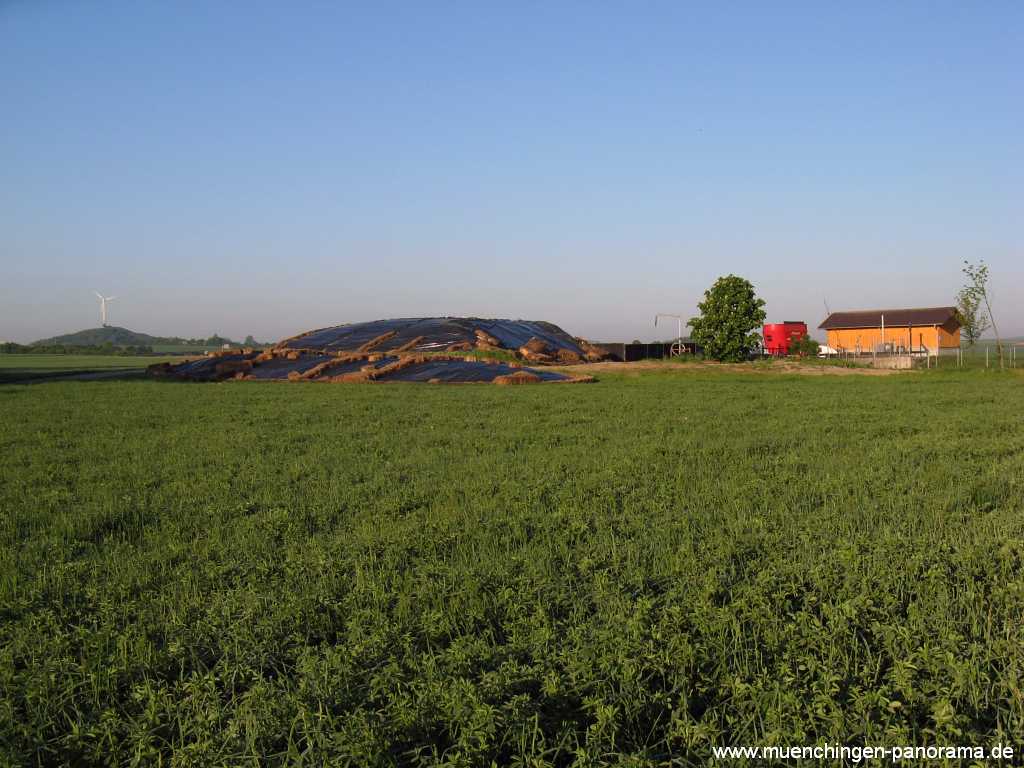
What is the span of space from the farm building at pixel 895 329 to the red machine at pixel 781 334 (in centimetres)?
Result: 383

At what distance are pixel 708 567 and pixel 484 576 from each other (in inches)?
59.7

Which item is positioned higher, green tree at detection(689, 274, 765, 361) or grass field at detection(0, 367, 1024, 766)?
green tree at detection(689, 274, 765, 361)

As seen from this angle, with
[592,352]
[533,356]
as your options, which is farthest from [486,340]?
[592,352]

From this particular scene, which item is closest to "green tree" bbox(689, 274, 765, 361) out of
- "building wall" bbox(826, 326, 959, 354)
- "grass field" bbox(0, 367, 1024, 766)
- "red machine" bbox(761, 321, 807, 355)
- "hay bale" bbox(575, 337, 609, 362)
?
"hay bale" bbox(575, 337, 609, 362)

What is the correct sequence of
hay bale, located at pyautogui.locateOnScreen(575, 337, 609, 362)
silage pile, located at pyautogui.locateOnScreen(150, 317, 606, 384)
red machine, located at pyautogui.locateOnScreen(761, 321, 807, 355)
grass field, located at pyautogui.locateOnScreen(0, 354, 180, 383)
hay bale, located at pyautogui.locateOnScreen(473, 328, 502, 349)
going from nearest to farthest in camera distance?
silage pile, located at pyautogui.locateOnScreen(150, 317, 606, 384), grass field, located at pyautogui.locateOnScreen(0, 354, 180, 383), hay bale, located at pyautogui.locateOnScreen(473, 328, 502, 349), hay bale, located at pyautogui.locateOnScreen(575, 337, 609, 362), red machine, located at pyautogui.locateOnScreen(761, 321, 807, 355)

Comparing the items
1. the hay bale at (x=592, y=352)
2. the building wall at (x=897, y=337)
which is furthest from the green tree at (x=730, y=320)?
the building wall at (x=897, y=337)

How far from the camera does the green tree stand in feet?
129

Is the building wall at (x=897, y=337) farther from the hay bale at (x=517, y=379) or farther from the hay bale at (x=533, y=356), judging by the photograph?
the hay bale at (x=517, y=379)

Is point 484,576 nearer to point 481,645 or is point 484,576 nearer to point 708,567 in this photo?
point 481,645

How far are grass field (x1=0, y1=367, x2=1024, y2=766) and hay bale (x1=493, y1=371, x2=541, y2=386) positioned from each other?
53.9 feet

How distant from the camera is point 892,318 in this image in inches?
2130

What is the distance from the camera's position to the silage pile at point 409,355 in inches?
1136

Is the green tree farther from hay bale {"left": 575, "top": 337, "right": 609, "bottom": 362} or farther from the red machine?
the red machine

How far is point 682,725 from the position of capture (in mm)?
3223
